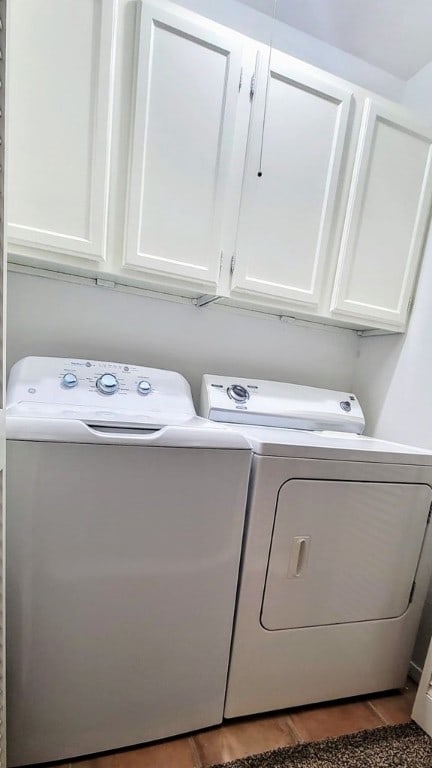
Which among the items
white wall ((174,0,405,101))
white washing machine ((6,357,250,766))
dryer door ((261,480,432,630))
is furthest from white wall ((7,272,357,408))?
white wall ((174,0,405,101))

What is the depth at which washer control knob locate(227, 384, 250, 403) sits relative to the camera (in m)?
1.55

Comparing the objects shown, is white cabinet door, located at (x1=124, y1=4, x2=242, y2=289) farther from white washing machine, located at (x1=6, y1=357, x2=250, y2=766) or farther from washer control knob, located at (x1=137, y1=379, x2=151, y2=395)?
white washing machine, located at (x1=6, y1=357, x2=250, y2=766)

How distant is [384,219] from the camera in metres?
1.61

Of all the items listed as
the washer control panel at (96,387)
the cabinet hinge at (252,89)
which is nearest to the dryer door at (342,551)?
the washer control panel at (96,387)

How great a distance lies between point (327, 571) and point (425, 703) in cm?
59

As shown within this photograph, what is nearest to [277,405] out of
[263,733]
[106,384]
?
[106,384]

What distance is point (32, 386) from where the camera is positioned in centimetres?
124

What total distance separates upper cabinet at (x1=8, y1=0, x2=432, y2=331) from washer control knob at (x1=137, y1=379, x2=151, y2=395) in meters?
0.39

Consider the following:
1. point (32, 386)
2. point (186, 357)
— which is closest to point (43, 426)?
point (32, 386)

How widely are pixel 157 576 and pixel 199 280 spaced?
1.01 m

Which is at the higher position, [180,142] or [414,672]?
[180,142]

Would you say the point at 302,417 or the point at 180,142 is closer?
the point at 180,142

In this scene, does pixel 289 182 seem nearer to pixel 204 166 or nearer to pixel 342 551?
pixel 204 166

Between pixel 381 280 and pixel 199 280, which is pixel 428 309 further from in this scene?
pixel 199 280
